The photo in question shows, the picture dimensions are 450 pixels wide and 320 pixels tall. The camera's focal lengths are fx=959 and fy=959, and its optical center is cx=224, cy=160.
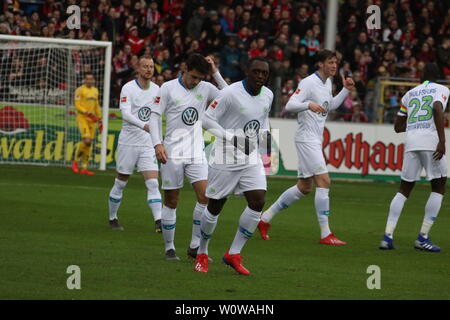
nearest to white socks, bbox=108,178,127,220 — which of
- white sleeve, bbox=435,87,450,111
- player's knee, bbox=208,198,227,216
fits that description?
player's knee, bbox=208,198,227,216

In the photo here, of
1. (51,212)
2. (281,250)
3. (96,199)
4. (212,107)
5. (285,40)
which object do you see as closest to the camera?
(212,107)

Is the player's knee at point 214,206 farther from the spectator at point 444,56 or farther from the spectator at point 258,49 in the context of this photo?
the spectator at point 444,56

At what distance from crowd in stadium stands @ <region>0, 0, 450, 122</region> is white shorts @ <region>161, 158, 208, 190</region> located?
1238 centimetres

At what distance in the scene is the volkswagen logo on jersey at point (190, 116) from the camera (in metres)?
10.2

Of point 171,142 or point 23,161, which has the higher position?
point 171,142

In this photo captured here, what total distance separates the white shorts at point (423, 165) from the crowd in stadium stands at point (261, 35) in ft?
37.0

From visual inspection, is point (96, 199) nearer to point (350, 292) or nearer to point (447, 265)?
point (447, 265)

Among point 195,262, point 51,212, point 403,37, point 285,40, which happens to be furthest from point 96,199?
point 403,37

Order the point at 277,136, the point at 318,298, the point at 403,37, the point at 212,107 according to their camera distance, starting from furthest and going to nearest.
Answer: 1. the point at 403,37
2. the point at 277,136
3. the point at 212,107
4. the point at 318,298

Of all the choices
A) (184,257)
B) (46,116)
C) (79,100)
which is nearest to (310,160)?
(184,257)

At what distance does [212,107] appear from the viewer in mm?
9039

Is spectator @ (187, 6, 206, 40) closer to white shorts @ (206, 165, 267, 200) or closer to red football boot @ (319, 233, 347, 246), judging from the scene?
red football boot @ (319, 233, 347, 246)

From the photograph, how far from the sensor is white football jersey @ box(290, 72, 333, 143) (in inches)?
477

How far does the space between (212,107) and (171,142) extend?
1.24 m
